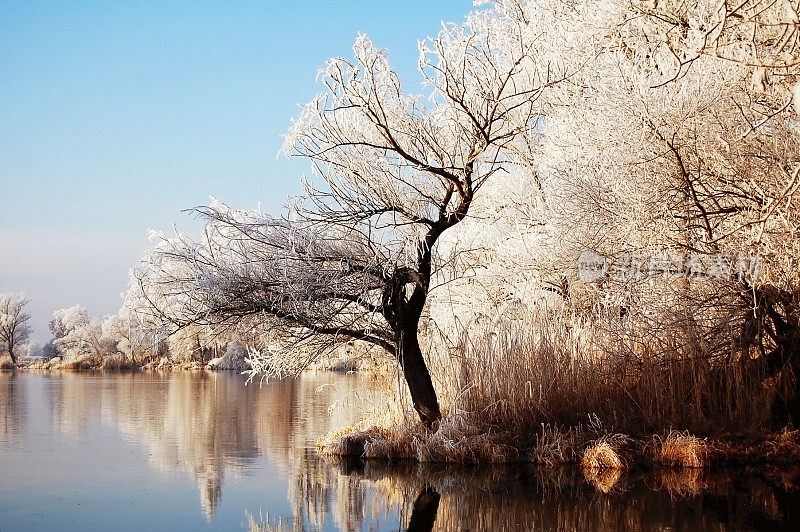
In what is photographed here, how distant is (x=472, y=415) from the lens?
9.55 meters

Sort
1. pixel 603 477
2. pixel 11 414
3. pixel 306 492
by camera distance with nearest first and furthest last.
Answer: pixel 306 492 < pixel 603 477 < pixel 11 414

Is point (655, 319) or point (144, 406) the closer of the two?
point (655, 319)

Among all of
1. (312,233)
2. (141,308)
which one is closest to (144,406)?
(141,308)

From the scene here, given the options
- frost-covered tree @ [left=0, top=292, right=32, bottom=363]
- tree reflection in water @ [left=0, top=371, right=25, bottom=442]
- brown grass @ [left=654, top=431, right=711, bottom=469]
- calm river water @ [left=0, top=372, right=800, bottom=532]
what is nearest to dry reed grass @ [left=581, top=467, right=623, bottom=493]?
calm river water @ [left=0, top=372, right=800, bottom=532]

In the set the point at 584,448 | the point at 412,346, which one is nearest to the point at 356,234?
the point at 412,346

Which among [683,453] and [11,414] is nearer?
[683,453]

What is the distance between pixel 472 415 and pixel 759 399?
3.41 m

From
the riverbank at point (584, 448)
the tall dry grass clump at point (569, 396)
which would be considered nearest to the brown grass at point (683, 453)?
the riverbank at point (584, 448)

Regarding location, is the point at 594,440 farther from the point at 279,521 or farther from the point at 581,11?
the point at 581,11

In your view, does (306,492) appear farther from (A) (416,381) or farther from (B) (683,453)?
(B) (683,453)

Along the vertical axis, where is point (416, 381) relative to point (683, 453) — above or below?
above

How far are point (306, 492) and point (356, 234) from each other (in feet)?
10.6

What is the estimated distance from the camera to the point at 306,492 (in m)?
7.81

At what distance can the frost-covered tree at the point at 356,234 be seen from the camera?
9398 millimetres
